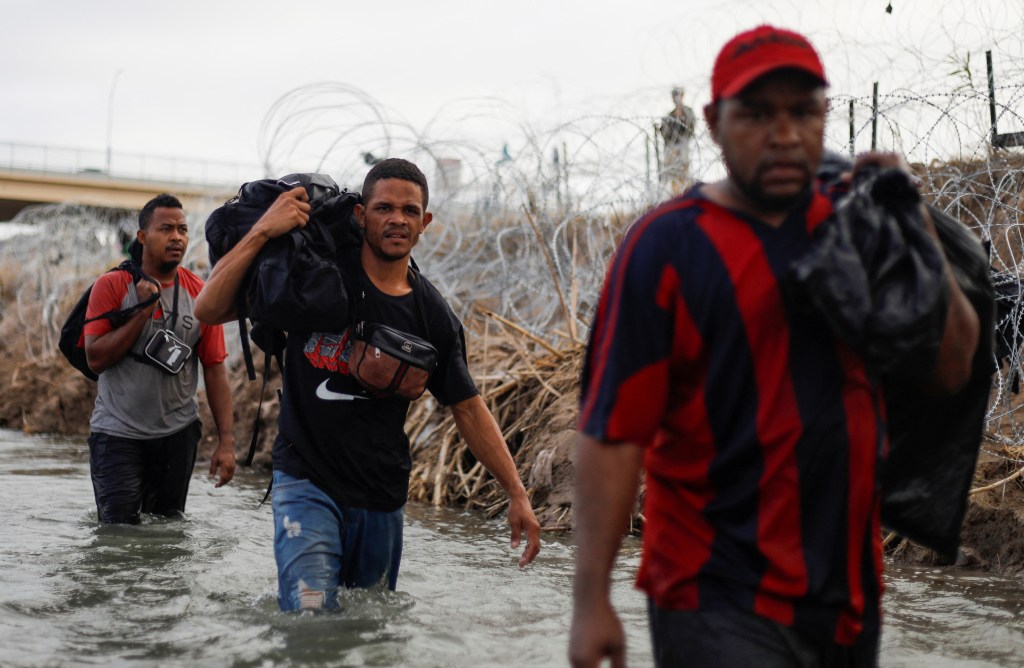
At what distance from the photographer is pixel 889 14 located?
6.93m

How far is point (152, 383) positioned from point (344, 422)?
2.81m

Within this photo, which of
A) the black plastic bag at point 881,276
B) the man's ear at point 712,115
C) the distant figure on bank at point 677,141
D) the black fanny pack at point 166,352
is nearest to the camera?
the black plastic bag at point 881,276

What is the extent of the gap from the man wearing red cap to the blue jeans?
2.11 metres

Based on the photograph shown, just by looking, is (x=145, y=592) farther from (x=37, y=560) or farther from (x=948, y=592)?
(x=948, y=592)

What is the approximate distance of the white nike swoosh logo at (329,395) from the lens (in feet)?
14.3

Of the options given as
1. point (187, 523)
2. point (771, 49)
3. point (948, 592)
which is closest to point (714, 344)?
A: point (771, 49)

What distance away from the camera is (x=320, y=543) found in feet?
13.8

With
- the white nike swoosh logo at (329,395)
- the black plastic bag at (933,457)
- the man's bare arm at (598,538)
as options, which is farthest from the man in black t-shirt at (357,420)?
the man's bare arm at (598,538)

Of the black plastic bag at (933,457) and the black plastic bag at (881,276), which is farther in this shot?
the black plastic bag at (933,457)

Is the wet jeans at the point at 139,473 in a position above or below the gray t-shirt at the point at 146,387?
below

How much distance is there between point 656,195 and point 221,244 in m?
4.90

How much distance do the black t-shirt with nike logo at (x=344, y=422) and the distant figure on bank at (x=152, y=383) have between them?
2399mm

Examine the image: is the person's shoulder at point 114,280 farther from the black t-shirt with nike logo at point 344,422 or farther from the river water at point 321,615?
the black t-shirt with nike logo at point 344,422

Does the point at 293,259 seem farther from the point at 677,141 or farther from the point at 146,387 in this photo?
the point at 677,141
